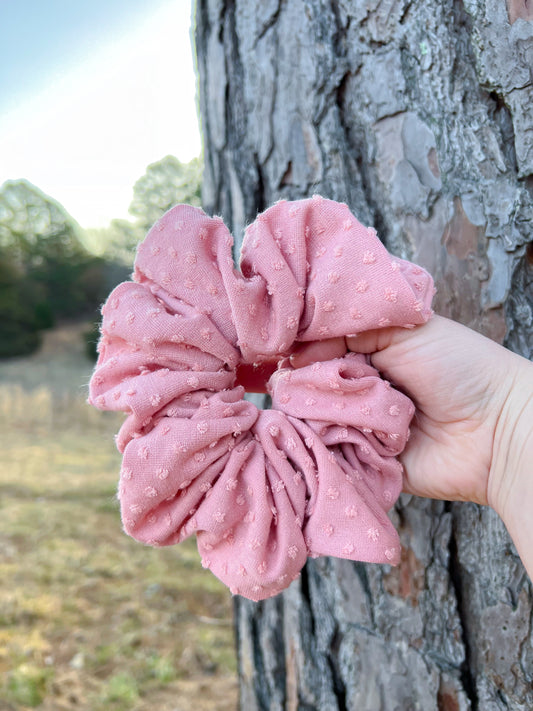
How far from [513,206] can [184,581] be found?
1875 mm

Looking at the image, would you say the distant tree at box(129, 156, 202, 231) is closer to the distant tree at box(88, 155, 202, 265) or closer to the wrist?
the distant tree at box(88, 155, 202, 265)

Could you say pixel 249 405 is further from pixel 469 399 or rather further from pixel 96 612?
pixel 96 612

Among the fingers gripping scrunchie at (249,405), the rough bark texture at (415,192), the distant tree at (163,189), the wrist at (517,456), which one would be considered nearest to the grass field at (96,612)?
the rough bark texture at (415,192)

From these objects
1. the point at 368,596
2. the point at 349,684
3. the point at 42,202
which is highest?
the point at 42,202

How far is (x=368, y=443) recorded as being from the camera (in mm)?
617

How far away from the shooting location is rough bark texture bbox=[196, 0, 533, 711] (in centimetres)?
76

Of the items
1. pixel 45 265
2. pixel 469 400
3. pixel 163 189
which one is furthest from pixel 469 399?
pixel 45 265

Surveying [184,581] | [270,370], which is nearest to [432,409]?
[270,370]

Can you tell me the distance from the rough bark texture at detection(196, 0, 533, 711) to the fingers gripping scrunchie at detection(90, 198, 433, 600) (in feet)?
0.77

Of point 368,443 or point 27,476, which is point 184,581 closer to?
point 27,476

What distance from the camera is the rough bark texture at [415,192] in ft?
2.49

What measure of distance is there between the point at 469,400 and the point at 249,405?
10.3 inches

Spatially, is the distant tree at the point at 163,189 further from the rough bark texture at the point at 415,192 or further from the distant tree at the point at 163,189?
the rough bark texture at the point at 415,192

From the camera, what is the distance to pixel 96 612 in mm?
1881
